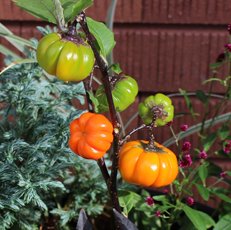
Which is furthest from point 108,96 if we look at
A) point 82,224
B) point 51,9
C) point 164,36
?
point 164,36

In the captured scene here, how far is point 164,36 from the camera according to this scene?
1.78 m

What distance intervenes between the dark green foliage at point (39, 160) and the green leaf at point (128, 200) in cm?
12

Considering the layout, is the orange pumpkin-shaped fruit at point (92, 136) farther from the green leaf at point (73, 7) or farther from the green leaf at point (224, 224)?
the green leaf at point (224, 224)

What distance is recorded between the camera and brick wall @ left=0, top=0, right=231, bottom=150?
1747mm

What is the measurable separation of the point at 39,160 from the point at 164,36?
711mm

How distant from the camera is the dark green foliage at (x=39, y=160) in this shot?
4.01ft

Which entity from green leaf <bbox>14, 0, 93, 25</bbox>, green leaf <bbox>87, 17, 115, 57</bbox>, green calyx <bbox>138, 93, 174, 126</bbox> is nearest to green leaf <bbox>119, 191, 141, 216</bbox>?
green calyx <bbox>138, 93, 174, 126</bbox>

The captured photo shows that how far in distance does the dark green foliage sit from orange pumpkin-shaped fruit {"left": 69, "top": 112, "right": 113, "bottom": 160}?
38cm

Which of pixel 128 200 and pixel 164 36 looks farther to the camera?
pixel 164 36

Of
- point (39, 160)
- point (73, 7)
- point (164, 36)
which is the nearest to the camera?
point (73, 7)

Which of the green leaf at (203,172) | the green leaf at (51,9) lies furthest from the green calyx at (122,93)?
the green leaf at (203,172)

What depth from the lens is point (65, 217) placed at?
1.30 m

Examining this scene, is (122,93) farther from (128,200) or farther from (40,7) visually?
(128,200)

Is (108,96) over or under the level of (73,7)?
under
